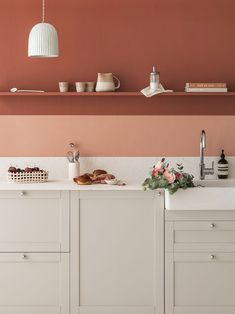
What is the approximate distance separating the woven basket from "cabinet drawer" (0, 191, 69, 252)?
24 centimetres

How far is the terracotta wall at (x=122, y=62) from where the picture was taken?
19.1ft

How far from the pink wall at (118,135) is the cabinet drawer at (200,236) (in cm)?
85

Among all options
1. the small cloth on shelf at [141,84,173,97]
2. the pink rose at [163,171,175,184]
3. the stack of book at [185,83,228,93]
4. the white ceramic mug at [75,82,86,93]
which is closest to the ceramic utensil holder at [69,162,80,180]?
the white ceramic mug at [75,82,86,93]

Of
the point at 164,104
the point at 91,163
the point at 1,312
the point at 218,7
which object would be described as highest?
the point at 218,7

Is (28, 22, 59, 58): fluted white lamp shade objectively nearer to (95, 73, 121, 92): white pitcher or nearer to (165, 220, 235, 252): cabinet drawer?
A: (95, 73, 121, 92): white pitcher

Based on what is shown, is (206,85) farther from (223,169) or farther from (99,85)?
(99,85)

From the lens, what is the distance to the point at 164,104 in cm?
589

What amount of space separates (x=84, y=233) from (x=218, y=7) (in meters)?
1.95

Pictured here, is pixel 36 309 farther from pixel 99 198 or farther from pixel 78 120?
pixel 78 120

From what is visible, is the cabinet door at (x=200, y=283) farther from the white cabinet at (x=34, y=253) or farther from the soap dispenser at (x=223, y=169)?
the soap dispenser at (x=223, y=169)

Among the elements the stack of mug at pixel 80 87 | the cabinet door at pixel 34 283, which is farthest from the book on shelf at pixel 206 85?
the cabinet door at pixel 34 283

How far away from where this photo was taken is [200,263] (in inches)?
204

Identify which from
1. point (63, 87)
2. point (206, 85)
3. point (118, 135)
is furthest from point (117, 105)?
point (206, 85)

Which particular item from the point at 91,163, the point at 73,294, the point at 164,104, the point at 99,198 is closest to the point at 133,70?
the point at 164,104
